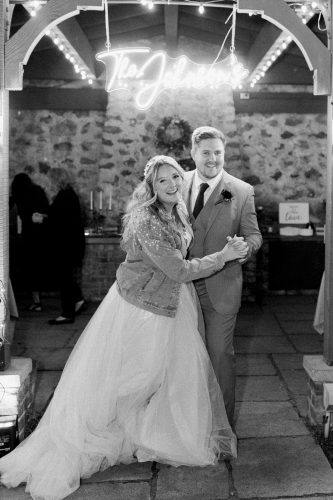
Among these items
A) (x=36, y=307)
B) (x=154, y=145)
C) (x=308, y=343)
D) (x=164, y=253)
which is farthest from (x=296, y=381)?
(x=154, y=145)

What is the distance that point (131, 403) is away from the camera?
3.12 metres

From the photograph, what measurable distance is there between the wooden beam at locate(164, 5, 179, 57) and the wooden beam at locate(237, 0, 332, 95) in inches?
123

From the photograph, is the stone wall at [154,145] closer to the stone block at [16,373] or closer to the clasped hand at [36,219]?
the clasped hand at [36,219]

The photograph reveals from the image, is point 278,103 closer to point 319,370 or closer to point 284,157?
point 284,157

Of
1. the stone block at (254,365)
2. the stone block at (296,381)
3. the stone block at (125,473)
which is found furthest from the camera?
the stone block at (254,365)

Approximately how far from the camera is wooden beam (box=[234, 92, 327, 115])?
334 inches

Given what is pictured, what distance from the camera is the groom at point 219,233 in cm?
336

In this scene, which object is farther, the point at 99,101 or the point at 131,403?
the point at 99,101

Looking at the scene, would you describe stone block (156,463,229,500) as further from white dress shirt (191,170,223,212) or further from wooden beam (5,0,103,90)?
wooden beam (5,0,103,90)

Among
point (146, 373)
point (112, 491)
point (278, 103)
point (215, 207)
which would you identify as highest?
point (278, 103)

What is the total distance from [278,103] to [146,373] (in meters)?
6.35

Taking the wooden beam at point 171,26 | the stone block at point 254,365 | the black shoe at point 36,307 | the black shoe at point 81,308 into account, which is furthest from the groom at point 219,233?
the black shoe at point 36,307

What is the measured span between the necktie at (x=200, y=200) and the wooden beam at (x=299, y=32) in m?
0.86

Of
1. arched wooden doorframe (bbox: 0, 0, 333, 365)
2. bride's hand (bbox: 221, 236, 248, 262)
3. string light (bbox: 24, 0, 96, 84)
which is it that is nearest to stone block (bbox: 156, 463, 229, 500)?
bride's hand (bbox: 221, 236, 248, 262)
